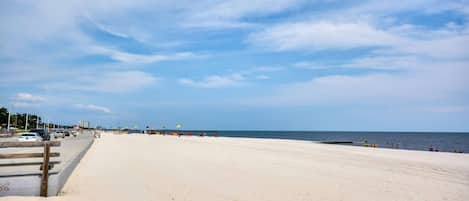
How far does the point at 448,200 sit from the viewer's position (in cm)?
1055

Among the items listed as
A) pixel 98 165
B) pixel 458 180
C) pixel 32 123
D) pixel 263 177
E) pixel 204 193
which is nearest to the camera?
pixel 204 193

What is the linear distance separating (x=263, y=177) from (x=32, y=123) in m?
139

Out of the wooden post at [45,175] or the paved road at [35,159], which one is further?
the paved road at [35,159]

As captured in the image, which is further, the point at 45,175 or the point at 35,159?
the point at 35,159

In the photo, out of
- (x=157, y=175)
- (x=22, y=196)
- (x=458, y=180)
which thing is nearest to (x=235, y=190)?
(x=157, y=175)

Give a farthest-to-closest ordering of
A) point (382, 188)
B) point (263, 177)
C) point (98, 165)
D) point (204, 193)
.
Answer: point (98, 165), point (263, 177), point (382, 188), point (204, 193)

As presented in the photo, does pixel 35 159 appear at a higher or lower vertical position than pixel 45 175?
lower

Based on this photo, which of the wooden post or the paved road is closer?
the wooden post

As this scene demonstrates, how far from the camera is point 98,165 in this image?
55.4 feet

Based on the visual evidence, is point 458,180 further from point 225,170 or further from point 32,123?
point 32,123

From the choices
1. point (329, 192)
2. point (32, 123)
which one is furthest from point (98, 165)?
point (32, 123)

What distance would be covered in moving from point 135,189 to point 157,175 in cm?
293

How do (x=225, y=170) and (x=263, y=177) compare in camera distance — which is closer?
(x=263, y=177)

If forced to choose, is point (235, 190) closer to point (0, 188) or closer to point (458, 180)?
point (0, 188)
